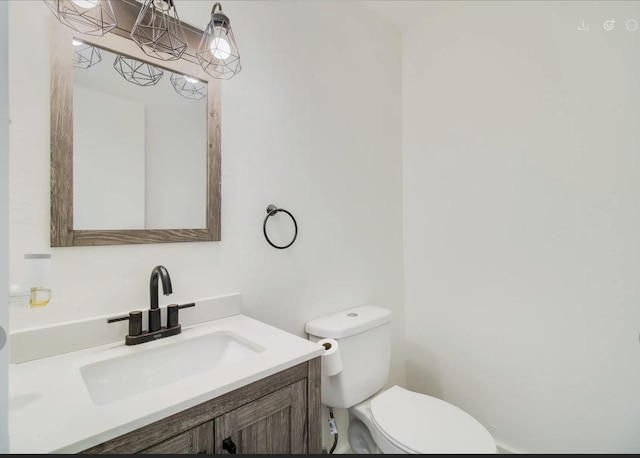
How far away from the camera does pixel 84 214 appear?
0.91m

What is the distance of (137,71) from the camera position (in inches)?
39.9

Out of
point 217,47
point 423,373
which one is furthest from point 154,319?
point 423,373

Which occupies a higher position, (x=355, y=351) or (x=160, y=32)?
(x=160, y=32)

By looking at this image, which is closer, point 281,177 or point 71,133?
point 71,133

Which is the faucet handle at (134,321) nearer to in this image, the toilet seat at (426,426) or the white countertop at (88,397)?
the white countertop at (88,397)

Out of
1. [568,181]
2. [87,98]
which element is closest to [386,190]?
[568,181]

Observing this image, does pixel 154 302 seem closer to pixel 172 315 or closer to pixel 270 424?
pixel 172 315

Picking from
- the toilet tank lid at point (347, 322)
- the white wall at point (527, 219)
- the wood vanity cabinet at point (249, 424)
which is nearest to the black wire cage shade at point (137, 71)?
the wood vanity cabinet at point (249, 424)

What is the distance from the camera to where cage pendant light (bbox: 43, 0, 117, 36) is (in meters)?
0.85

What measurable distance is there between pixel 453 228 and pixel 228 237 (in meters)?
1.28

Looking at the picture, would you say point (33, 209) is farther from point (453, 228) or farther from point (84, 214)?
point (453, 228)

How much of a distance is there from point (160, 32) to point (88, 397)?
1.10 m

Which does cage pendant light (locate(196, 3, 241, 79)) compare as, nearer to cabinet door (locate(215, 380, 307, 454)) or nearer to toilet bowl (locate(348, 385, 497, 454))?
cabinet door (locate(215, 380, 307, 454))

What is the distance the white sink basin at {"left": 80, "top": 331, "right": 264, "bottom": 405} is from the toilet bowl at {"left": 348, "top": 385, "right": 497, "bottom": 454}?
2.20 ft
